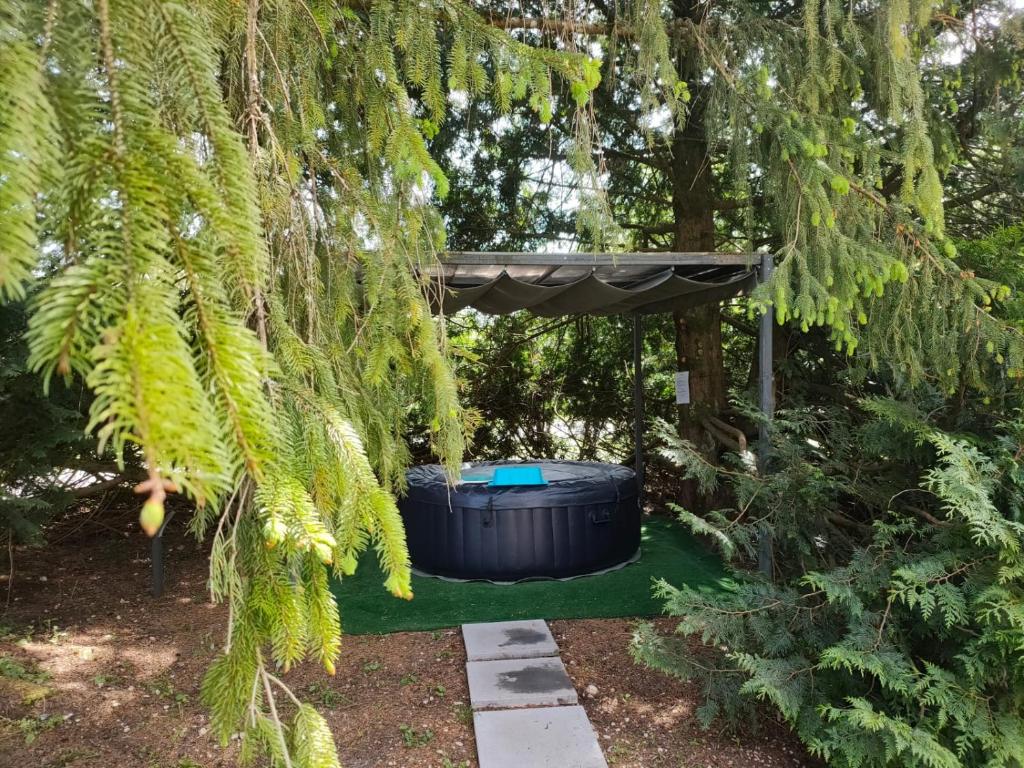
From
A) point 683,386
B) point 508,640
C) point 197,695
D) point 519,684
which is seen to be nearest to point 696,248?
point 683,386

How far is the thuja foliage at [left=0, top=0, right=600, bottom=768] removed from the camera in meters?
0.59

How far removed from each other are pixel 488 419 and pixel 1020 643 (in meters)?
6.65

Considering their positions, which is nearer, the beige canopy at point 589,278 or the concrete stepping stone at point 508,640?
the concrete stepping stone at point 508,640

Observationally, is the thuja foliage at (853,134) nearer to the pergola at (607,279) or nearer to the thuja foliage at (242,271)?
the pergola at (607,279)

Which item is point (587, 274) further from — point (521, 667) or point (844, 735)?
point (844, 735)

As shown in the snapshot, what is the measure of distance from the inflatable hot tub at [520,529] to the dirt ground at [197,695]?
94cm

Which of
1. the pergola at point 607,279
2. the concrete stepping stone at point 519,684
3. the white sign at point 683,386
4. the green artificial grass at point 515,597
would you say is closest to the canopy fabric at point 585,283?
the pergola at point 607,279

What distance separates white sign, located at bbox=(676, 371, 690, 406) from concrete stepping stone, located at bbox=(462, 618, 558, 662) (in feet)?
8.54

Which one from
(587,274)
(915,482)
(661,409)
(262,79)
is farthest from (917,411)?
(661,409)

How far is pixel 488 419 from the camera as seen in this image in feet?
27.5

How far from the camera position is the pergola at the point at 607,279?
3947mm

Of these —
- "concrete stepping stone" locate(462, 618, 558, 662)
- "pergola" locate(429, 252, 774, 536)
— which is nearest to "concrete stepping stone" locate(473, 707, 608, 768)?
"concrete stepping stone" locate(462, 618, 558, 662)

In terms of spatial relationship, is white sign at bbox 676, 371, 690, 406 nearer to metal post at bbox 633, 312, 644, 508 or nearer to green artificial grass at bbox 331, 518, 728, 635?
metal post at bbox 633, 312, 644, 508

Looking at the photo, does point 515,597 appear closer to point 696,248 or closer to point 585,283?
point 585,283
